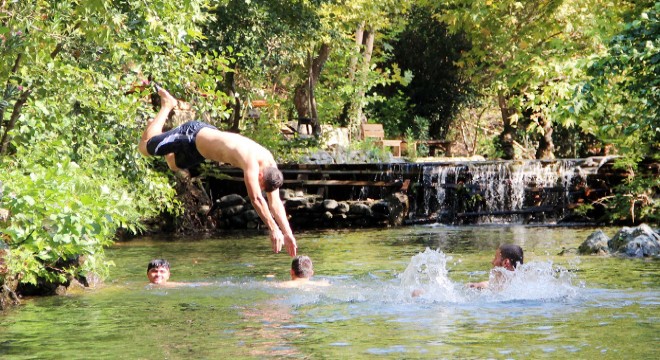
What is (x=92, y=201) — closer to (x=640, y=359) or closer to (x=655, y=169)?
(x=640, y=359)

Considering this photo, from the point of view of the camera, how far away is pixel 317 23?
31188 mm

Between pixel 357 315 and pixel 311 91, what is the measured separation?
2556cm

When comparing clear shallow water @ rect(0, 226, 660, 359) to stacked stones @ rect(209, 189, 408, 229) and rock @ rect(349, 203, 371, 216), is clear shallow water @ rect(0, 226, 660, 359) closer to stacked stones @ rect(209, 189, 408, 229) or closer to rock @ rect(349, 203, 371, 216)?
stacked stones @ rect(209, 189, 408, 229)

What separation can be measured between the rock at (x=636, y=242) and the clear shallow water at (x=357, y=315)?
73cm

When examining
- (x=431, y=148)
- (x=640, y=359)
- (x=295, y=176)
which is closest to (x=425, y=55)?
(x=431, y=148)

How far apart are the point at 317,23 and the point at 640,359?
22.7 m

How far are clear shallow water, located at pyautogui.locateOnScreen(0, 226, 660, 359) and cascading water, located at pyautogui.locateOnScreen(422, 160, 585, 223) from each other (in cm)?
1254

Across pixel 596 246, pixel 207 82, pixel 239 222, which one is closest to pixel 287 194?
pixel 239 222

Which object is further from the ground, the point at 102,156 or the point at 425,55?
the point at 425,55

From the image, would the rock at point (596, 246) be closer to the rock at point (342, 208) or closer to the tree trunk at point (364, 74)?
the rock at point (342, 208)

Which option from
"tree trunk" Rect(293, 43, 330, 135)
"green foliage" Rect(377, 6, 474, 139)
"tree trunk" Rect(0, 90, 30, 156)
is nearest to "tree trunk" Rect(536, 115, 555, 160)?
"green foliage" Rect(377, 6, 474, 139)

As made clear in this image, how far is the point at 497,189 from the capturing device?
33219 mm

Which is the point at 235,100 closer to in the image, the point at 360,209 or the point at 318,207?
the point at 318,207

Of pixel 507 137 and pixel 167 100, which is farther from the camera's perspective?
pixel 507 137
